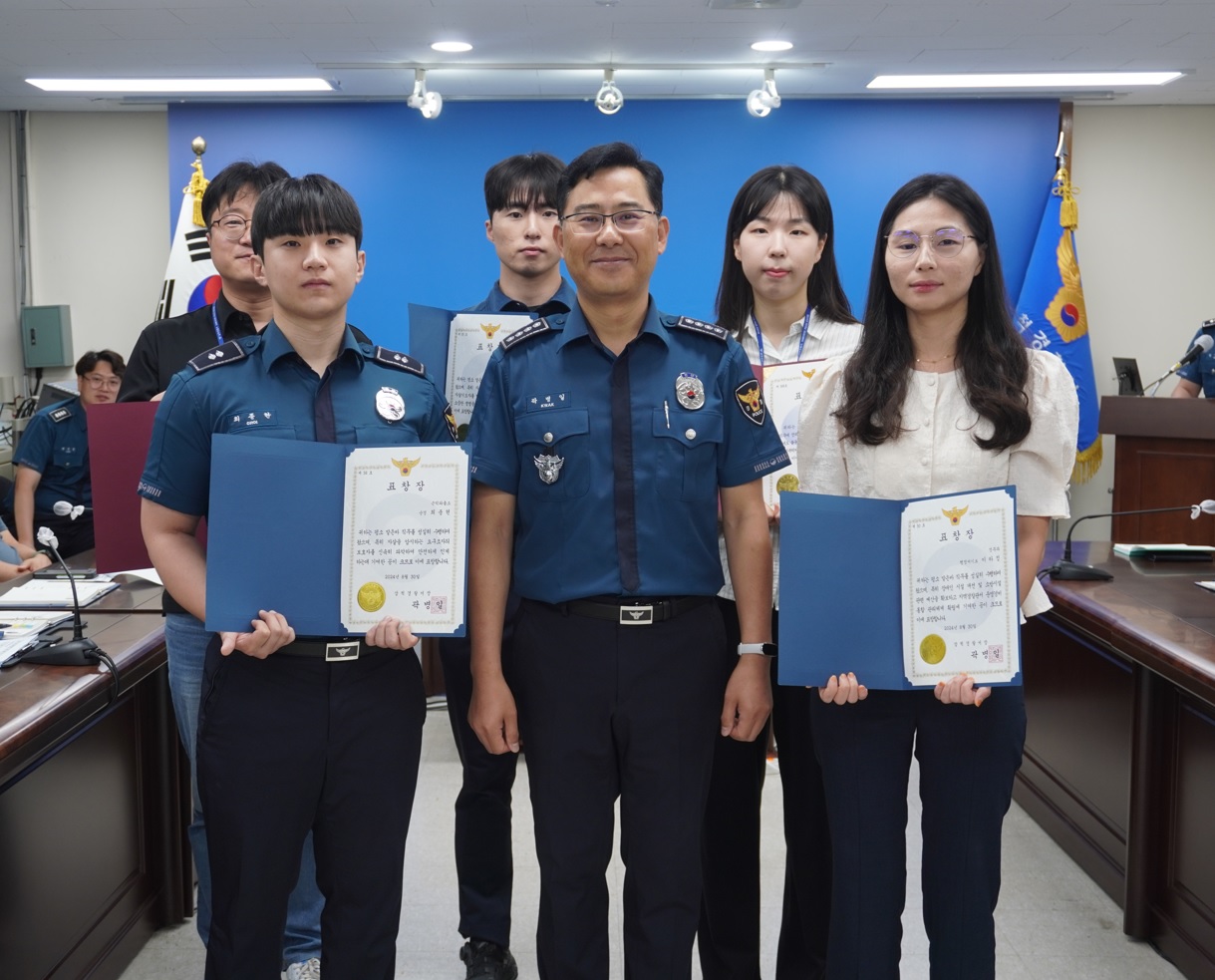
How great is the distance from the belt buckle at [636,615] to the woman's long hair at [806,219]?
76 centimetres

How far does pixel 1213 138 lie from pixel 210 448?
6.84 m

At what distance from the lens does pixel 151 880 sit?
2545 mm

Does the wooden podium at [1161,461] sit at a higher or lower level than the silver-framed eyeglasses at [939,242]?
lower

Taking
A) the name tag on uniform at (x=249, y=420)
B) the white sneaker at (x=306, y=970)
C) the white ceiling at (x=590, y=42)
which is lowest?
the white sneaker at (x=306, y=970)

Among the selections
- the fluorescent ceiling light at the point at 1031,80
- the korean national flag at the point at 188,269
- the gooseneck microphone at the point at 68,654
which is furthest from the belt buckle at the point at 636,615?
the fluorescent ceiling light at the point at 1031,80

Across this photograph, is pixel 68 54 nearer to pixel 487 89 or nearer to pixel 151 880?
pixel 487 89

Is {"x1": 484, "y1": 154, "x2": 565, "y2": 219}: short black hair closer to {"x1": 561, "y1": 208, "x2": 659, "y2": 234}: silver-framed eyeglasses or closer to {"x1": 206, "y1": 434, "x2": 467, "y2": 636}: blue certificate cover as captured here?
{"x1": 561, "y1": 208, "x2": 659, "y2": 234}: silver-framed eyeglasses

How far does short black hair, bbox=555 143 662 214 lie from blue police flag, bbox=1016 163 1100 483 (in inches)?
196

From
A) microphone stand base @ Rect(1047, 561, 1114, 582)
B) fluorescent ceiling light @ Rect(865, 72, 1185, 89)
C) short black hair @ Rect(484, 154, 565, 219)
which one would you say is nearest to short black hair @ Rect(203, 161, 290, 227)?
short black hair @ Rect(484, 154, 565, 219)

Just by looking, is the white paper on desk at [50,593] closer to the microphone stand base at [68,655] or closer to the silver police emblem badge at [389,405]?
the microphone stand base at [68,655]

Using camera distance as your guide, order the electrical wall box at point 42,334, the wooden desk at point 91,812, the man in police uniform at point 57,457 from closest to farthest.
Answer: the wooden desk at point 91,812, the man in police uniform at point 57,457, the electrical wall box at point 42,334

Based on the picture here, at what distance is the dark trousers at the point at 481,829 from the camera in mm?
2266

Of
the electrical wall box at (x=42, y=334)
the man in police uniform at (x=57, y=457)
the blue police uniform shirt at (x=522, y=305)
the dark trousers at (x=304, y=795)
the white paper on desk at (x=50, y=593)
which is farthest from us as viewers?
the electrical wall box at (x=42, y=334)

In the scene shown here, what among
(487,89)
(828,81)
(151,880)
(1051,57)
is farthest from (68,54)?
(1051,57)
